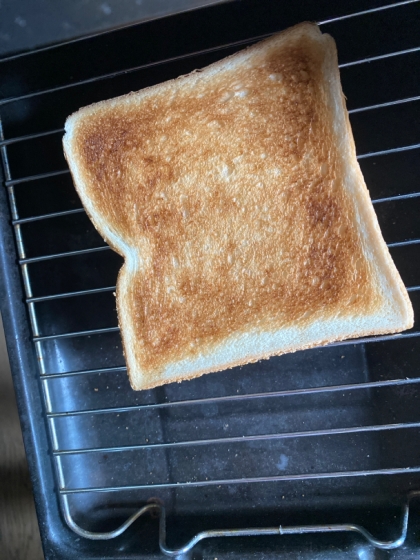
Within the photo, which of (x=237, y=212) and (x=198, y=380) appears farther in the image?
(x=198, y=380)

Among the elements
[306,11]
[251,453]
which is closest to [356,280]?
[251,453]

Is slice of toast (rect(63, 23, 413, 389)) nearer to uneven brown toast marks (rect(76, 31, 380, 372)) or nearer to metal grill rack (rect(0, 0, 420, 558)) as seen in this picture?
uneven brown toast marks (rect(76, 31, 380, 372))

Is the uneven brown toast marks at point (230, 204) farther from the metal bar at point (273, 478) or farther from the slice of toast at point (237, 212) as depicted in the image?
the metal bar at point (273, 478)

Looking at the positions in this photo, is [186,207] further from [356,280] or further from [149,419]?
[149,419]

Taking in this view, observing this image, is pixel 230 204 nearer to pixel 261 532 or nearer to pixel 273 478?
pixel 273 478

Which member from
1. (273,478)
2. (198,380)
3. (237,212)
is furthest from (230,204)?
(273,478)

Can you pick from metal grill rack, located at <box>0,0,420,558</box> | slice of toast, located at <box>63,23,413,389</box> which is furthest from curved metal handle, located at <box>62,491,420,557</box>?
slice of toast, located at <box>63,23,413,389</box>
